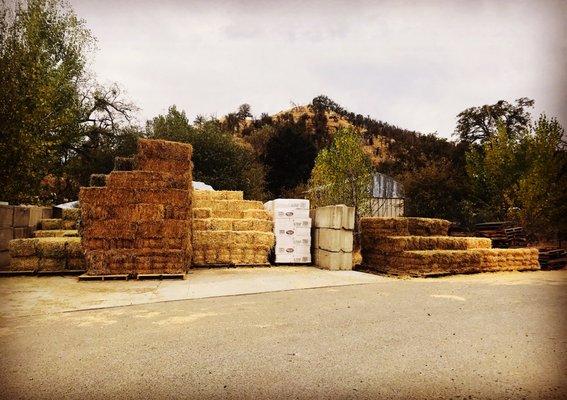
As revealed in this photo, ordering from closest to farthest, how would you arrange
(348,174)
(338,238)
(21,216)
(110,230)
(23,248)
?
(110,230) < (23,248) < (338,238) < (21,216) < (348,174)

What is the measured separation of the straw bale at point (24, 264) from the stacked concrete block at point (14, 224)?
1.85 ft

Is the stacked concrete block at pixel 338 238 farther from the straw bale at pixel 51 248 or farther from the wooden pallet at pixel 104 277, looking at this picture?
the straw bale at pixel 51 248

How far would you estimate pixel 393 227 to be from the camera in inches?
464

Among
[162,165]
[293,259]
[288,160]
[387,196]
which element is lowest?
[293,259]

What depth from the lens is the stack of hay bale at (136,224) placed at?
9367 mm

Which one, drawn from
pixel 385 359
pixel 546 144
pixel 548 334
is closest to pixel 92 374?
pixel 385 359

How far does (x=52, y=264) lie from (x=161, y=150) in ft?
13.6

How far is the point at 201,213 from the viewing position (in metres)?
12.6

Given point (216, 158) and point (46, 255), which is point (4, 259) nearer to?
point (46, 255)

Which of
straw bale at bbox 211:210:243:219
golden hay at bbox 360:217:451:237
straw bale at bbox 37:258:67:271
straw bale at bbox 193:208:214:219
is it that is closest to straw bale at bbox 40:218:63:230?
straw bale at bbox 37:258:67:271

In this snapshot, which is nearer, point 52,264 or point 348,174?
point 52,264

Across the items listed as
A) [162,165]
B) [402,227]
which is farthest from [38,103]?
[402,227]

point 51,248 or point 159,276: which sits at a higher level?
point 51,248

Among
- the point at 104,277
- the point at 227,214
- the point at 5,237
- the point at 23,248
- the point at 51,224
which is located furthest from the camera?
the point at 227,214
